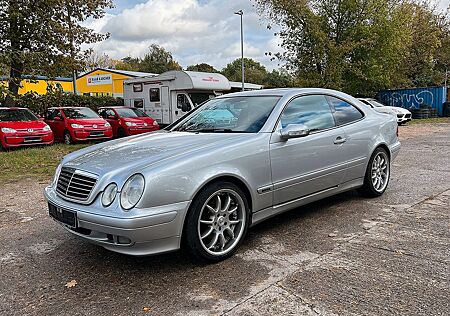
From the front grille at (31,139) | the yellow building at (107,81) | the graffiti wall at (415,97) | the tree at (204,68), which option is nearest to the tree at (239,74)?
the tree at (204,68)

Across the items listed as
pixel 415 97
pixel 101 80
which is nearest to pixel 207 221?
pixel 415 97

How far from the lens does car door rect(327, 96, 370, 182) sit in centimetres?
472

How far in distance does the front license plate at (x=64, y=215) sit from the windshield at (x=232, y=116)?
1.63 meters

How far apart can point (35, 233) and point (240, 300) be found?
278 cm

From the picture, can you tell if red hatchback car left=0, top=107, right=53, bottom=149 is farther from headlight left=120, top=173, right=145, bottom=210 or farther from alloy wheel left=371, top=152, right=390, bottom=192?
alloy wheel left=371, top=152, right=390, bottom=192

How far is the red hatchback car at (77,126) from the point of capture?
1352cm

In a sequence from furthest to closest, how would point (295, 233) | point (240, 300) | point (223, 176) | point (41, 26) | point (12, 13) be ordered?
1. point (41, 26)
2. point (12, 13)
3. point (295, 233)
4. point (223, 176)
5. point (240, 300)

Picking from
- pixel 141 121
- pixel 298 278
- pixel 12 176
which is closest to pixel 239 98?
pixel 298 278

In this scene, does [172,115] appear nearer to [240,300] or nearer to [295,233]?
[295,233]

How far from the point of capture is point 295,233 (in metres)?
4.11

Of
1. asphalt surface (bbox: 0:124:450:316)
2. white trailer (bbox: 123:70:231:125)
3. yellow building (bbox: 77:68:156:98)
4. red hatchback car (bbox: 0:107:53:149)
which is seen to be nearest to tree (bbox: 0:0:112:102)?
red hatchback car (bbox: 0:107:53:149)

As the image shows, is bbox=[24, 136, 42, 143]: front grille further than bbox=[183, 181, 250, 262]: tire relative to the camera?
Yes

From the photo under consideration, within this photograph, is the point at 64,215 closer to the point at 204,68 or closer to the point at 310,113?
the point at 310,113

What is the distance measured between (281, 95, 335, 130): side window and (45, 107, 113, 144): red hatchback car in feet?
34.9
